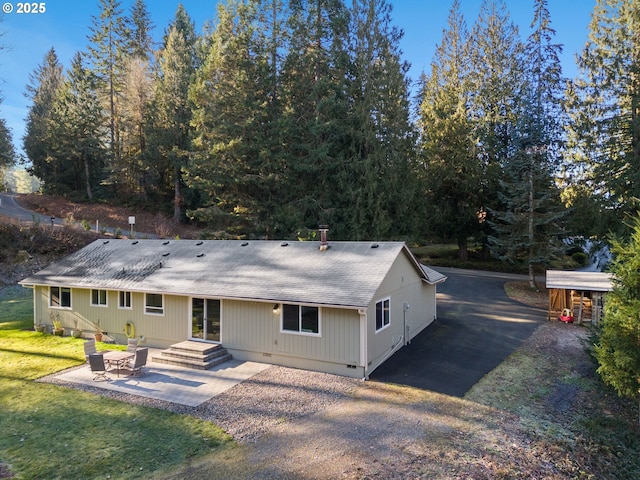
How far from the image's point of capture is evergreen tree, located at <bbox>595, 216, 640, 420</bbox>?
8258 millimetres

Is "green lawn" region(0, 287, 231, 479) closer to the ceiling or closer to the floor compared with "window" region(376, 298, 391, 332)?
closer to the floor

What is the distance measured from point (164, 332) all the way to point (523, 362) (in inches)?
469

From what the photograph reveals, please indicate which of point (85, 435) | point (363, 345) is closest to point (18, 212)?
point (85, 435)

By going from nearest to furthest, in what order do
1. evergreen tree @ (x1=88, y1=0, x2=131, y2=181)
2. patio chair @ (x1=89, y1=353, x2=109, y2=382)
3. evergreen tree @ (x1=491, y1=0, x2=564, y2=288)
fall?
patio chair @ (x1=89, y1=353, x2=109, y2=382), evergreen tree @ (x1=491, y1=0, x2=564, y2=288), evergreen tree @ (x1=88, y1=0, x2=131, y2=181)

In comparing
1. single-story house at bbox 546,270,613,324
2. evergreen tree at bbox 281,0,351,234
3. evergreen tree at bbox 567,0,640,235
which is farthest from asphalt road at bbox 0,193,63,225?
evergreen tree at bbox 567,0,640,235

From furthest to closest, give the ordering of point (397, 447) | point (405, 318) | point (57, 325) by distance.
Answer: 1. point (57, 325)
2. point (405, 318)
3. point (397, 447)

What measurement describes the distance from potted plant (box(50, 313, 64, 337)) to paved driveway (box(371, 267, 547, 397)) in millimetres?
12360

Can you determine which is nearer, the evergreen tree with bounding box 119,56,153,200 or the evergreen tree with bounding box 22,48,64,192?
the evergreen tree with bounding box 119,56,153,200

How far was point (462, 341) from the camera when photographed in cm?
1435

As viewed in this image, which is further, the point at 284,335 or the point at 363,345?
the point at 284,335

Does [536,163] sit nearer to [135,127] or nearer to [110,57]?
[135,127]

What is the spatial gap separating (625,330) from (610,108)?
20.3m

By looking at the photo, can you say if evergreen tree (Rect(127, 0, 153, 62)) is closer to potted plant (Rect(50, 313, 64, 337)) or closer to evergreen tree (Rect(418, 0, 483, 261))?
evergreen tree (Rect(418, 0, 483, 261))

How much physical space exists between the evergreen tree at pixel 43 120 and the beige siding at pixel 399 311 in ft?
125
